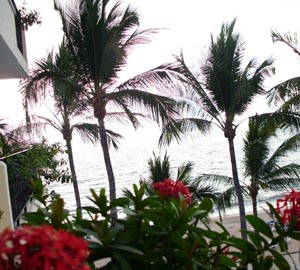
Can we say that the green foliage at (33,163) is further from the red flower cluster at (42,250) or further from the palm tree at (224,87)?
the palm tree at (224,87)

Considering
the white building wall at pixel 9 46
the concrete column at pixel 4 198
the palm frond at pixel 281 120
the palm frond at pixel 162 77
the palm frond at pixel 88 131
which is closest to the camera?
the concrete column at pixel 4 198

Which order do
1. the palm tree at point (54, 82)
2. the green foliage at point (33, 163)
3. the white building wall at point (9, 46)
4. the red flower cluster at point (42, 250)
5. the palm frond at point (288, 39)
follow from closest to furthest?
the red flower cluster at point (42, 250) → the white building wall at point (9, 46) → the green foliage at point (33, 163) → the palm tree at point (54, 82) → the palm frond at point (288, 39)

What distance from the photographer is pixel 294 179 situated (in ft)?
40.1

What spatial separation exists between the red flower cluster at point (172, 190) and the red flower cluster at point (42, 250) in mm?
586

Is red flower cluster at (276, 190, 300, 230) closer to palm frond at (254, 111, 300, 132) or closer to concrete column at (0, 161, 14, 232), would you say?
concrete column at (0, 161, 14, 232)

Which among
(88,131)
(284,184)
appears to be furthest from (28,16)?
(284,184)

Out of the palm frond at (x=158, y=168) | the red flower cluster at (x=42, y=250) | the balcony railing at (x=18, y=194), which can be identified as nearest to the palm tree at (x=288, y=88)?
the palm frond at (x=158, y=168)

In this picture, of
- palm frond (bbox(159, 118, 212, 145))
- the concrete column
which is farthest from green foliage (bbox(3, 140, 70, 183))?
palm frond (bbox(159, 118, 212, 145))

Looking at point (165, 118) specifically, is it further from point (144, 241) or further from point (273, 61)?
point (144, 241)

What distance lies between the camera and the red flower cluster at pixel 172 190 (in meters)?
1.14

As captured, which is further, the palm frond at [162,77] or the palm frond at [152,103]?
the palm frond at [162,77]

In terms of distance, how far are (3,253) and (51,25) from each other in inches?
413

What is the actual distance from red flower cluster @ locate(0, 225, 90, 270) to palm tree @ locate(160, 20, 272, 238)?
1067 centimetres

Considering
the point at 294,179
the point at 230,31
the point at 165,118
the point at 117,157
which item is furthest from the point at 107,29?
the point at 117,157
